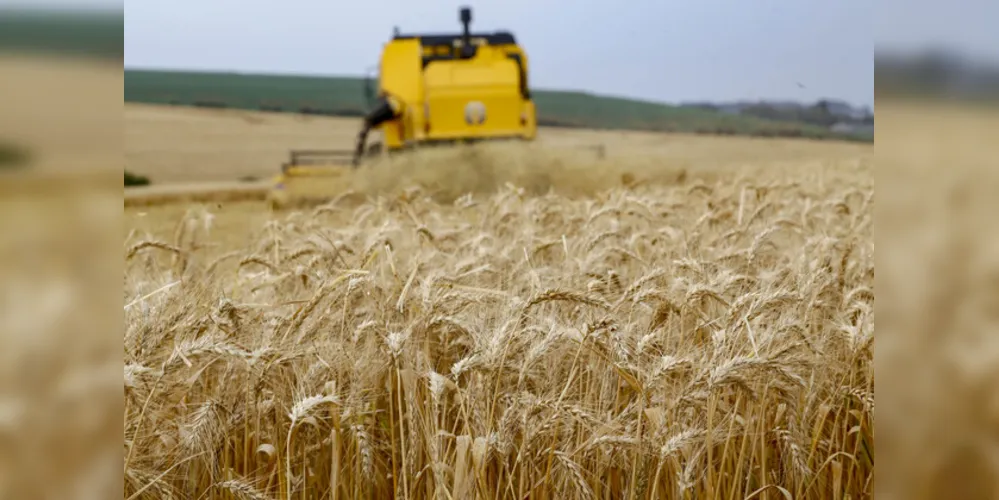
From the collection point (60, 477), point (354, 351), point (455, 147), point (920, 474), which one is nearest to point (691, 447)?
point (354, 351)

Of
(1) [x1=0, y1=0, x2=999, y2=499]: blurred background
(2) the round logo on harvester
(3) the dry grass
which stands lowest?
(3) the dry grass

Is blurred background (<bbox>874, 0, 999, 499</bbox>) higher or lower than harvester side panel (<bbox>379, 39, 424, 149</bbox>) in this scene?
lower

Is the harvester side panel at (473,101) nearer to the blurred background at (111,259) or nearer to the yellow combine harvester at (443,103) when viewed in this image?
the yellow combine harvester at (443,103)

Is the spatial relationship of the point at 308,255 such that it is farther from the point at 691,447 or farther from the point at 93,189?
the point at 93,189

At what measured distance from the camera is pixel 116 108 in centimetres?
68

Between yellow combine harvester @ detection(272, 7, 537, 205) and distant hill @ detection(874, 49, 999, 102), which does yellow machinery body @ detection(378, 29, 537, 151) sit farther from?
distant hill @ detection(874, 49, 999, 102)

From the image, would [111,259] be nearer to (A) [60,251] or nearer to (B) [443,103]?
(A) [60,251]

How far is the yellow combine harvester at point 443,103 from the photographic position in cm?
1091

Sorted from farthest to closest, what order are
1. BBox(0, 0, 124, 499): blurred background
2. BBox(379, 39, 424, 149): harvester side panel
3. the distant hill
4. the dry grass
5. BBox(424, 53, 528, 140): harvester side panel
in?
BBox(379, 39, 424, 149): harvester side panel → BBox(424, 53, 528, 140): harvester side panel → the dry grass → the distant hill → BBox(0, 0, 124, 499): blurred background

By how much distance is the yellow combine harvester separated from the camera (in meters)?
10.9

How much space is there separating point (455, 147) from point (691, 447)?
351 inches

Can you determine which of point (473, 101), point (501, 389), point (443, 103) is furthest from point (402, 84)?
point (501, 389)

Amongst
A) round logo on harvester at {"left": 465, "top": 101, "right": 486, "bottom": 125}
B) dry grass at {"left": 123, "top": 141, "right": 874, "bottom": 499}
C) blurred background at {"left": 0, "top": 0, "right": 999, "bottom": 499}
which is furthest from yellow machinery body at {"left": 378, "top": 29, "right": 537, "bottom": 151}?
blurred background at {"left": 0, "top": 0, "right": 999, "bottom": 499}

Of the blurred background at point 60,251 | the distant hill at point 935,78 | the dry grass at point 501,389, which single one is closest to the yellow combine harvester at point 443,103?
the dry grass at point 501,389
